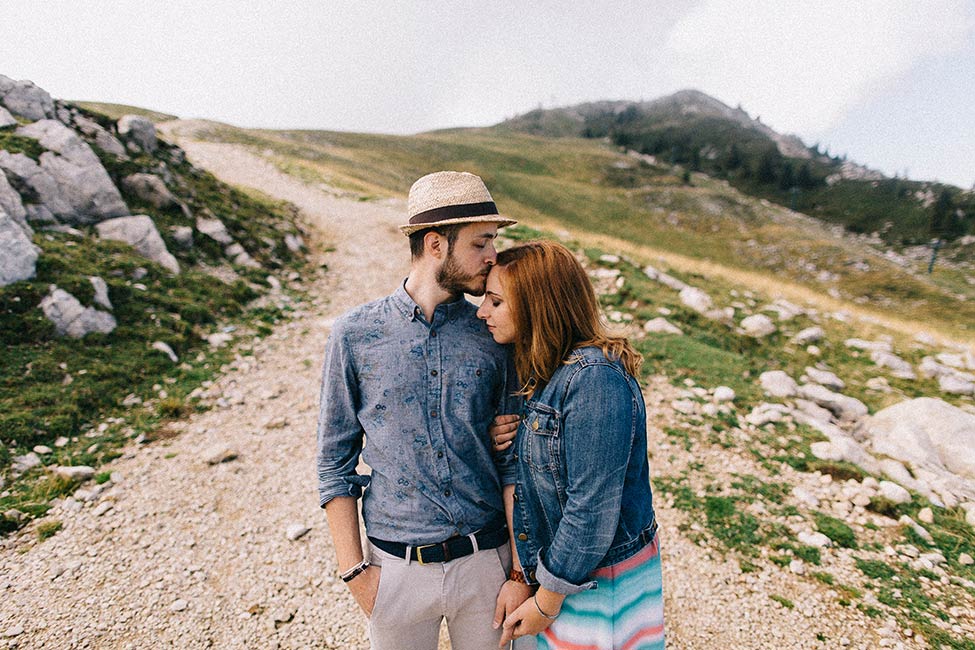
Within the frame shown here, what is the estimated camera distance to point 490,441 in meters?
2.48

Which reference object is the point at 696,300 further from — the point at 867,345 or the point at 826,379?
the point at 867,345

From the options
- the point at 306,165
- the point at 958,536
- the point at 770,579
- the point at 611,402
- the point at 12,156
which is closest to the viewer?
the point at 611,402

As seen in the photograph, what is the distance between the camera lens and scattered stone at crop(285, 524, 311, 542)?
219 inches

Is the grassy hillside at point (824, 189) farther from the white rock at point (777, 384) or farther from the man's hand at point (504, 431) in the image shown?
the man's hand at point (504, 431)

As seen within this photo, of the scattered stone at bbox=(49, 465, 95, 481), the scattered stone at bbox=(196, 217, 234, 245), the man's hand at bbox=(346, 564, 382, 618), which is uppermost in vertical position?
the man's hand at bbox=(346, 564, 382, 618)

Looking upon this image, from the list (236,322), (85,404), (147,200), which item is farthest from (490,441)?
(147,200)

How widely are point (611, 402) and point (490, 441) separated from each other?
2.71ft

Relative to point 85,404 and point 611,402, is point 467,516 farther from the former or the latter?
point 85,404

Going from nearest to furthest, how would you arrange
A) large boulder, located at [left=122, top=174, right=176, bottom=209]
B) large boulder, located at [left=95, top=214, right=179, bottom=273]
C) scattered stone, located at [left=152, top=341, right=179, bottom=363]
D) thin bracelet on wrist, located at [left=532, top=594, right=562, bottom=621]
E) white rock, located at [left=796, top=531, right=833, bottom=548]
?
thin bracelet on wrist, located at [left=532, top=594, right=562, bottom=621]
white rock, located at [left=796, top=531, right=833, bottom=548]
scattered stone, located at [left=152, top=341, right=179, bottom=363]
large boulder, located at [left=95, top=214, right=179, bottom=273]
large boulder, located at [left=122, top=174, right=176, bottom=209]

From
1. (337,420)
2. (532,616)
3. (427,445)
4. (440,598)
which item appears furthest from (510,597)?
(337,420)

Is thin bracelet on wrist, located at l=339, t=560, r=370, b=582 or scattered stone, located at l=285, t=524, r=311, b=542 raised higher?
thin bracelet on wrist, located at l=339, t=560, r=370, b=582

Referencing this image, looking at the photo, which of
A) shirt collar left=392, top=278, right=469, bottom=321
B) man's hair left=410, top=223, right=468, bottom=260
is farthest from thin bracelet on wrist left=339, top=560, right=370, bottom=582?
man's hair left=410, top=223, right=468, bottom=260

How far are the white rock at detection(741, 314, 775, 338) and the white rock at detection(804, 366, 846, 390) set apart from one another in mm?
1846

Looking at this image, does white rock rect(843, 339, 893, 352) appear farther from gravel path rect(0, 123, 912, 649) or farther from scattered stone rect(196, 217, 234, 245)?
scattered stone rect(196, 217, 234, 245)
